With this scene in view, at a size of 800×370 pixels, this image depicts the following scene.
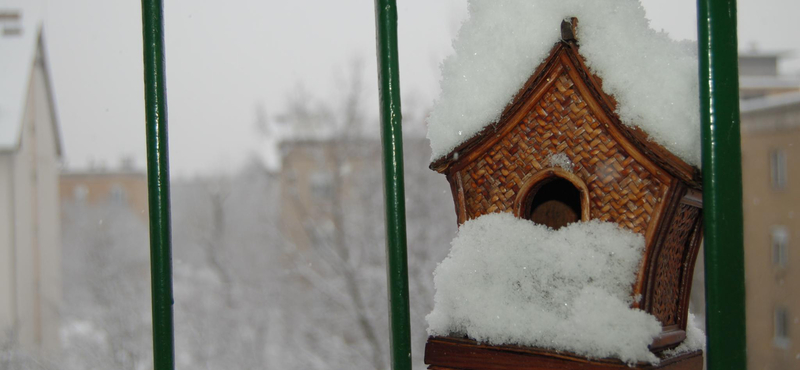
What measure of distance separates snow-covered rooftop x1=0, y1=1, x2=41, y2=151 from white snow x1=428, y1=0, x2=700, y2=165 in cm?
830

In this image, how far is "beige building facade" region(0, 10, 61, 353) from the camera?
7762mm

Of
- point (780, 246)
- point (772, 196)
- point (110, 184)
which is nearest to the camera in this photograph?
point (780, 246)

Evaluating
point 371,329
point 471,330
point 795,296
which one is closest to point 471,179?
point 471,330

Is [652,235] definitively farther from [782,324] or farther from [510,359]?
[782,324]

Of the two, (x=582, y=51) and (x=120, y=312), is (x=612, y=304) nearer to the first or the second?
(x=582, y=51)

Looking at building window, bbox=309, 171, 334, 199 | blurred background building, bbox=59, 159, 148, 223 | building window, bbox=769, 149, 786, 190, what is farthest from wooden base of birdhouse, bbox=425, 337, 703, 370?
blurred background building, bbox=59, 159, 148, 223

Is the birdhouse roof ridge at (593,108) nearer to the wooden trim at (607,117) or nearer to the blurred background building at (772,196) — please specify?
the wooden trim at (607,117)

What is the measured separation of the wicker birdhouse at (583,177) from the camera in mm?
509

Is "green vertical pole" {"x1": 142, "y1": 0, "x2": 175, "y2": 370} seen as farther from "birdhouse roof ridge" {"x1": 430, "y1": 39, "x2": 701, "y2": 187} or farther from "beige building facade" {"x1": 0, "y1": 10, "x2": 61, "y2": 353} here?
"beige building facade" {"x1": 0, "y1": 10, "x2": 61, "y2": 353}

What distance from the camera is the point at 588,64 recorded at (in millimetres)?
535

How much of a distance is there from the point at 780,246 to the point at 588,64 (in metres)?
11.7

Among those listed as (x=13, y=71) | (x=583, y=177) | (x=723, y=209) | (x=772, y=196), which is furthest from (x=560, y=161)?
(x=772, y=196)

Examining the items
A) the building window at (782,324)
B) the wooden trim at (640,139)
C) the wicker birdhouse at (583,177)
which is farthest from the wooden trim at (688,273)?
the building window at (782,324)

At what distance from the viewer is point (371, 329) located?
9219mm
